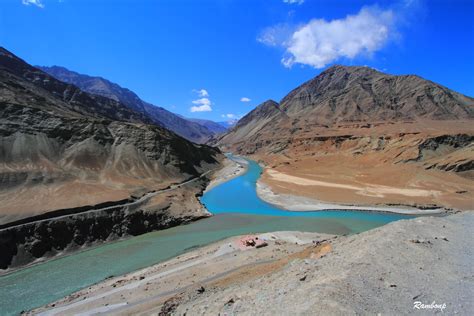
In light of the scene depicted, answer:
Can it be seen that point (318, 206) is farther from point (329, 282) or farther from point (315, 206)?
point (329, 282)

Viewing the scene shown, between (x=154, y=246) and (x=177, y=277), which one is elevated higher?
(x=177, y=277)

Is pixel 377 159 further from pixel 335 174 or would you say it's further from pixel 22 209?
pixel 22 209

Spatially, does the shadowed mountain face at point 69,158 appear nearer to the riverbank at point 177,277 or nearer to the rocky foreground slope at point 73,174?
the rocky foreground slope at point 73,174

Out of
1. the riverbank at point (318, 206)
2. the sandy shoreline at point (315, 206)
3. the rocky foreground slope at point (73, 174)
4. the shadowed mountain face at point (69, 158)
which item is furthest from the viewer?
the sandy shoreline at point (315, 206)

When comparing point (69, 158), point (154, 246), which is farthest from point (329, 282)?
point (69, 158)

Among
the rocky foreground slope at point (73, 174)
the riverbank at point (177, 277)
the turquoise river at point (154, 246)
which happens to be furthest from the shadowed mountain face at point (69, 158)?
the riverbank at point (177, 277)
